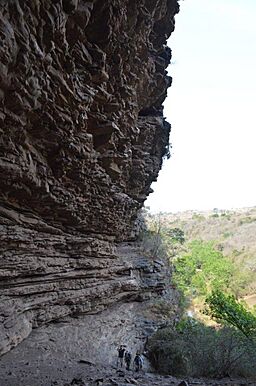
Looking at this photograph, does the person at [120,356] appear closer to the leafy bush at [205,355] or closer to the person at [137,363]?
the person at [137,363]

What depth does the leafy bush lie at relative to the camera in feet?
34.5

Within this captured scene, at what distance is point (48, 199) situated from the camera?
851 centimetres

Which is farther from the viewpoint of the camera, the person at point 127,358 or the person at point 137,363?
the person at point 137,363

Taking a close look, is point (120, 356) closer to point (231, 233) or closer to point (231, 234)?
point (231, 234)

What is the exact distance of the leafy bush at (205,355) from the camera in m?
10.5

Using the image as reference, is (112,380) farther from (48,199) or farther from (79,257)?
(79,257)

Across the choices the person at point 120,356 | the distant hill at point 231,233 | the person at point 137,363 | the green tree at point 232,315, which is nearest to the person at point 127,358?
the person at point 120,356

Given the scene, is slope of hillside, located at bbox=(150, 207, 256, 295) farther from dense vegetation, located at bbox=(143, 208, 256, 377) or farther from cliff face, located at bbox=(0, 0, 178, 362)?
cliff face, located at bbox=(0, 0, 178, 362)

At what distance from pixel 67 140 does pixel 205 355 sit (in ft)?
24.7

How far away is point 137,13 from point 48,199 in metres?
4.55

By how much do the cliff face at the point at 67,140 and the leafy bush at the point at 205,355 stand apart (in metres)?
2.60

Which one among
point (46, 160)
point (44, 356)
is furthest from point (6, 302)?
point (46, 160)

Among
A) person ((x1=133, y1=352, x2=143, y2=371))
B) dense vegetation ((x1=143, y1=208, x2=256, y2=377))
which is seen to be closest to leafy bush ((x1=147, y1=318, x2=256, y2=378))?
dense vegetation ((x1=143, y1=208, x2=256, y2=377))

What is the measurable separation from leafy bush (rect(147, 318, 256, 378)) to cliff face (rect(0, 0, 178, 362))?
260cm
